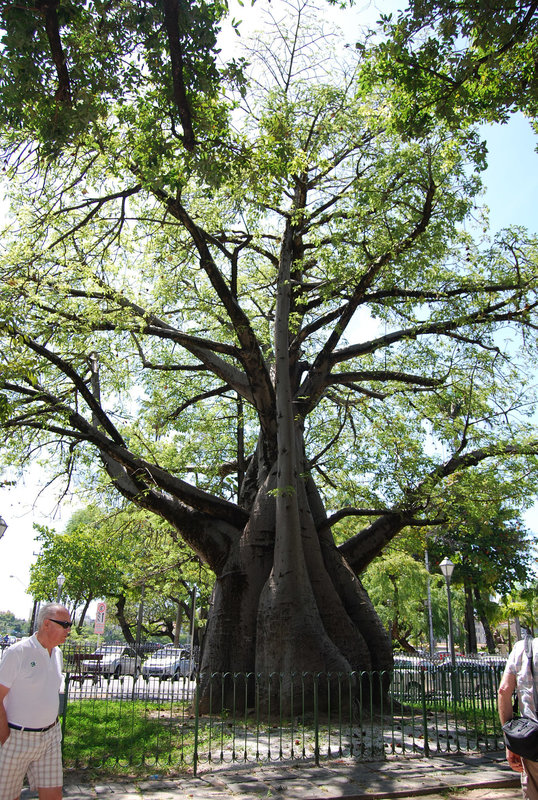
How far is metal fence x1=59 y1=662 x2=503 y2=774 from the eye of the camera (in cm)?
708

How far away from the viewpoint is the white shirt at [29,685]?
4117 millimetres

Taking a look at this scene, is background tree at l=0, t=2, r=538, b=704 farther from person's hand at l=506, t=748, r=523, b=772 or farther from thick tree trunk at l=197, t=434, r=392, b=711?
person's hand at l=506, t=748, r=523, b=772

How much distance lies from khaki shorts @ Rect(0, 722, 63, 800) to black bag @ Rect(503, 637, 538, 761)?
2960 mm

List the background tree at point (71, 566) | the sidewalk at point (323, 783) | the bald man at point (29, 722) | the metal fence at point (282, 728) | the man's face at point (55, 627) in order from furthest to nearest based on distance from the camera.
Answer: the background tree at point (71, 566), the metal fence at point (282, 728), the sidewalk at point (323, 783), the man's face at point (55, 627), the bald man at point (29, 722)

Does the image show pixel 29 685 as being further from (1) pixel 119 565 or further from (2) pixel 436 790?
(1) pixel 119 565

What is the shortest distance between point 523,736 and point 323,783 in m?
3.15

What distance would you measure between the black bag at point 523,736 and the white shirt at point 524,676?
32 millimetres

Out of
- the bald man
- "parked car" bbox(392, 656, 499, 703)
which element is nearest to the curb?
"parked car" bbox(392, 656, 499, 703)

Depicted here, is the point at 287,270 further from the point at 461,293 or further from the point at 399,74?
the point at 399,74

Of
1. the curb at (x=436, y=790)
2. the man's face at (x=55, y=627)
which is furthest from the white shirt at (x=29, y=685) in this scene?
the curb at (x=436, y=790)

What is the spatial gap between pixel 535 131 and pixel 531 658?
629 cm

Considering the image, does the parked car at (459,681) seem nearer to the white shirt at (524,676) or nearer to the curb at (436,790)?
the curb at (436,790)

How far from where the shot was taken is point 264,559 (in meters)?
12.0

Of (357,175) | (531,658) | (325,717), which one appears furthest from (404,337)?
(531,658)
